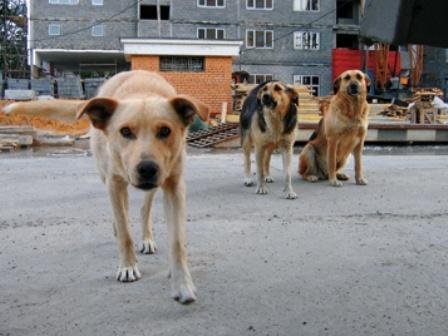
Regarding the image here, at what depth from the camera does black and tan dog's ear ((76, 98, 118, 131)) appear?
123 inches

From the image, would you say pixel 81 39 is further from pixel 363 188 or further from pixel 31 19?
pixel 363 188

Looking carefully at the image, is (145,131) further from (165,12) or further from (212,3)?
(165,12)

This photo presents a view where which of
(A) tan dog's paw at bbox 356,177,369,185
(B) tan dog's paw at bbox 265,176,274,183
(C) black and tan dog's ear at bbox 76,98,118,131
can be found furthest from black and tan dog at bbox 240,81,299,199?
(C) black and tan dog's ear at bbox 76,98,118,131

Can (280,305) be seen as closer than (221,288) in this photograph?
Yes

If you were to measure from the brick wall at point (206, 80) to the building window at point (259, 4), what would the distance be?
21904mm

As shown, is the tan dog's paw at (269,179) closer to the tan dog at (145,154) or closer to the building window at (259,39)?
the tan dog at (145,154)

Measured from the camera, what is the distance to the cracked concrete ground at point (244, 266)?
276 centimetres

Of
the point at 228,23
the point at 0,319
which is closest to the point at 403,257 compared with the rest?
the point at 0,319

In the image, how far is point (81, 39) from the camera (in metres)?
41.5

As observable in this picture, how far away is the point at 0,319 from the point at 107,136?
1.12m

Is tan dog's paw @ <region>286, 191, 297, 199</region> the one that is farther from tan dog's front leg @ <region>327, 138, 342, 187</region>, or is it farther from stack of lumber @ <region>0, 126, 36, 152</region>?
stack of lumber @ <region>0, 126, 36, 152</region>

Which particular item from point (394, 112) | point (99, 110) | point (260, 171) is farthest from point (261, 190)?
point (394, 112)

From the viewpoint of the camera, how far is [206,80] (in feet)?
74.3

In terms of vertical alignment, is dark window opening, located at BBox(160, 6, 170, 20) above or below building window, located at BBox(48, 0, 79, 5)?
below
